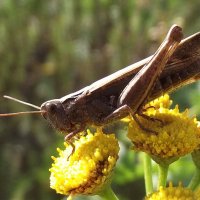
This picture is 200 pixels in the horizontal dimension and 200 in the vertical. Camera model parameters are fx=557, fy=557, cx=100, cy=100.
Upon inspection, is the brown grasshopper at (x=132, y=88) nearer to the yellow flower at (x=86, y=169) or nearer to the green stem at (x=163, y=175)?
the yellow flower at (x=86, y=169)

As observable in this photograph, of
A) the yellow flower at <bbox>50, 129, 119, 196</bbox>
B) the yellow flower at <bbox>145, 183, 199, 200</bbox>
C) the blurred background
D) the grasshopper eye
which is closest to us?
the yellow flower at <bbox>145, 183, 199, 200</bbox>

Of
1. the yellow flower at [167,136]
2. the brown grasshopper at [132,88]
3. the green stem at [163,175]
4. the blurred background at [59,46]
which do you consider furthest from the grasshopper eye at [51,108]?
the blurred background at [59,46]

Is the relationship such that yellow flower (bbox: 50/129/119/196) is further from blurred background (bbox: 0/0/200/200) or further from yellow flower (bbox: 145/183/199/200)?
blurred background (bbox: 0/0/200/200)

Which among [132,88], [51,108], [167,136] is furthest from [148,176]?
[51,108]

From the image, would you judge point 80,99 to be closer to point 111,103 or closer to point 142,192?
point 111,103

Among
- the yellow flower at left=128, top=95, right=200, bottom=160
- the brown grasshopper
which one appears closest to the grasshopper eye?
the brown grasshopper

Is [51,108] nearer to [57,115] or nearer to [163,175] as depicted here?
[57,115]

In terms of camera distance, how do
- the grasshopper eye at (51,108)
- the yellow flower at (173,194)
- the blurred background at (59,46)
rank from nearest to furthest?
the yellow flower at (173,194), the grasshopper eye at (51,108), the blurred background at (59,46)
